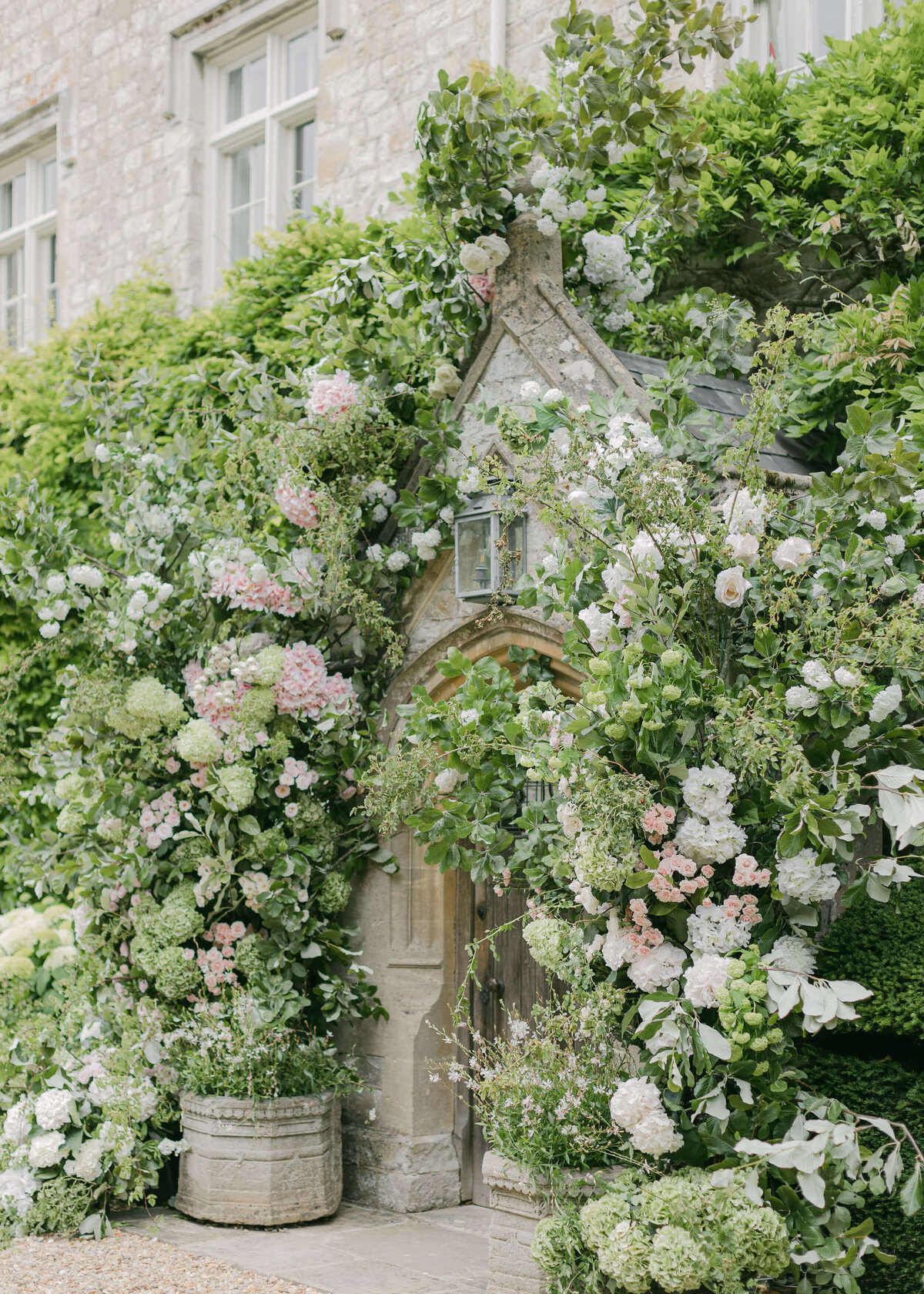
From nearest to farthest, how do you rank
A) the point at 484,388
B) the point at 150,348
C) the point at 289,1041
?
1. the point at 484,388
2. the point at 289,1041
3. the point at 150,348

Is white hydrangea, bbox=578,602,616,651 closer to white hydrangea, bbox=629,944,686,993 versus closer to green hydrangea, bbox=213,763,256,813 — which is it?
white hydrangea, bbox=629,944,686,993

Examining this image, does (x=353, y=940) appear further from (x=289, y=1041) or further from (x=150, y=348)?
(x=150, y=348)

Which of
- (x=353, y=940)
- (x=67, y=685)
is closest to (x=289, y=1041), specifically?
(x=353, y=940)

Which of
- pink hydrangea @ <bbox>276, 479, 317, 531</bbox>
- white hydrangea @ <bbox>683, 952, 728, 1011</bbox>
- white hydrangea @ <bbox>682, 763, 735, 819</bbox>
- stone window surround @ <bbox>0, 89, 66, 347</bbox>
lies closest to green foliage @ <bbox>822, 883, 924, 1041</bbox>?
white hydrangea @ <bbox>683, 952, 728, 1011</bbox>

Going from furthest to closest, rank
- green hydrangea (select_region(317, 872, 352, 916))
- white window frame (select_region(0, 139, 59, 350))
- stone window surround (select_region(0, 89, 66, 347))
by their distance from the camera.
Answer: white window frame (select_region(0, 139, 59, 350)) → stone window surround (select_region(0, 89, 66, 347)) → green hydrangea (select_region(317, 872, 352, 916))

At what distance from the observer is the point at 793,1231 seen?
11.8 ft

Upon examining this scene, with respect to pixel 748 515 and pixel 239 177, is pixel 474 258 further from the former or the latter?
pixel 239 177

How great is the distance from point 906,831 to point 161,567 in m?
3.34

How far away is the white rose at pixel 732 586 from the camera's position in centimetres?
384

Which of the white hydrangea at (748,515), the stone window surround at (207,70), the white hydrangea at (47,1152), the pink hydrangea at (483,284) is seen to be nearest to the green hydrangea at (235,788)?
the white hydrangea at (47,1152)

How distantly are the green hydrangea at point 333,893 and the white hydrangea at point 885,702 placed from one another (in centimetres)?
258

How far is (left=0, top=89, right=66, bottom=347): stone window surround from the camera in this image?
10.4 meters

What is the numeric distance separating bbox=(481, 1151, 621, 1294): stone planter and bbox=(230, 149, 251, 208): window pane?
276 inches

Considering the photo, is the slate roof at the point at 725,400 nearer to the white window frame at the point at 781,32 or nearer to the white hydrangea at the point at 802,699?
the white hydrangea at the point at 802,699
